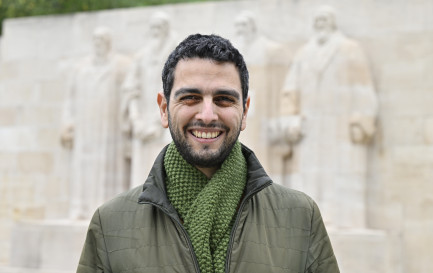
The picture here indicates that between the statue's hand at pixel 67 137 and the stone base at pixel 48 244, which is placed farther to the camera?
the statue's hand at pixel 67 137

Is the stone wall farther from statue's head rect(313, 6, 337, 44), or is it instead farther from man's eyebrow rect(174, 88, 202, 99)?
man's eyebrow rect(174, 88, 202, 99)

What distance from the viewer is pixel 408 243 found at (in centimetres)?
877

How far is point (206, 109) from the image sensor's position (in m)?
2.30

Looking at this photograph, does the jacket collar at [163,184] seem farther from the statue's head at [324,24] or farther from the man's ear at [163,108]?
the statue's head at [324,24]

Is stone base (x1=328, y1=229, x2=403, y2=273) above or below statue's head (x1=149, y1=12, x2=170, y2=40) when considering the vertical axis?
below

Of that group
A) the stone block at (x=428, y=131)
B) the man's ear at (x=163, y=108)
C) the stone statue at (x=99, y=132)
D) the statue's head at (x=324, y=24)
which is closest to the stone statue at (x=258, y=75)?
the statue's head at (x=324, y=24)

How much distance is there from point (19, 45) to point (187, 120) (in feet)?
32.6

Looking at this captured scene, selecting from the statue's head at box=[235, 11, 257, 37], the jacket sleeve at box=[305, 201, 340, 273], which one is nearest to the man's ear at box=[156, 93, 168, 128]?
the jacket sleeve at box=[305, 201, 340, 273]

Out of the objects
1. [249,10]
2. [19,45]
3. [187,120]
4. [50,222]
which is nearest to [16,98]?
[19,45]

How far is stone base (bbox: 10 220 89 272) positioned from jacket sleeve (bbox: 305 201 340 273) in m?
7.69

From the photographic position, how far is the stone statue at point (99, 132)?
1044 centimetres

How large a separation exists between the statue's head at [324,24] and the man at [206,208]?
6.89 m

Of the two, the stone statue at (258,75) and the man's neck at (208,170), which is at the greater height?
the stone statue at (258,75)

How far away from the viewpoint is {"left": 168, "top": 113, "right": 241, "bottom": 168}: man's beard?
232cm
